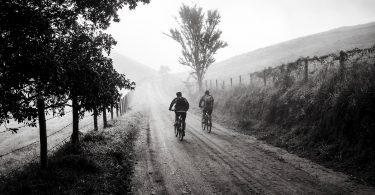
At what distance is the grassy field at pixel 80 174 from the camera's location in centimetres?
605

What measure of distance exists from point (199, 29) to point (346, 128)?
2382 centimetres

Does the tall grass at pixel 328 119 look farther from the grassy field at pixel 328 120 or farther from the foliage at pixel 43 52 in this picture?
the foliage at pixel 43 52

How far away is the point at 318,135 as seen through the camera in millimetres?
10023

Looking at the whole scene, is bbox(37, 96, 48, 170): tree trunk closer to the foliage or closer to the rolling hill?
the foliage

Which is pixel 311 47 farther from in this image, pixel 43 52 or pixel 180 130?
pixel 43 52

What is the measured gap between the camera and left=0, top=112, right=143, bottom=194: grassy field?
6047mm

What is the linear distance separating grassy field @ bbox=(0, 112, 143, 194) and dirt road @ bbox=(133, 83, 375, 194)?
48 centimetres

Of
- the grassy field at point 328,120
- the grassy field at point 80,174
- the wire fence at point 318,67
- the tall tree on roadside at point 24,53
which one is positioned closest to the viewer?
the tall tree on roadside at point 24,53

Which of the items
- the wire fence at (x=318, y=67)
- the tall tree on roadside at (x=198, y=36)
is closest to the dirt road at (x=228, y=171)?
the wire fence at (x=318, y=67)

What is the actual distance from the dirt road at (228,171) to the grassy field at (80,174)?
48 cm

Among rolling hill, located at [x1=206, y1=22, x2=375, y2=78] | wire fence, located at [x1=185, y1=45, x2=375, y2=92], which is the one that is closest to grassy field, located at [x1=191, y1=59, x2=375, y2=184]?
wire fence, located at [x1=185, y1=45, x2=375, y2=92]

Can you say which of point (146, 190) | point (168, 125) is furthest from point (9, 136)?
point (146, 190)

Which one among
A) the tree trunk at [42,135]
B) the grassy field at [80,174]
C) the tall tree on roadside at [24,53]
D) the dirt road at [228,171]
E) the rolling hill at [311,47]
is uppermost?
the rolling hill at [311,47]

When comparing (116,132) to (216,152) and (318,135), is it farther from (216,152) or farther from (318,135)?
(318,135)
